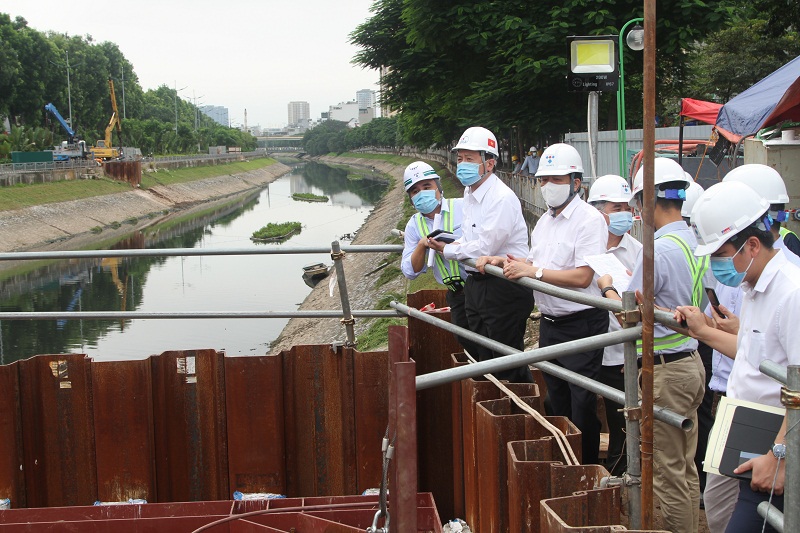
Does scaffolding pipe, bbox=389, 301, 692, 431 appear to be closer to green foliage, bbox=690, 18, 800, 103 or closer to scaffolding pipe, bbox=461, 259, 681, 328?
scaffolding pipe, bbox=461, 259, 681, 328

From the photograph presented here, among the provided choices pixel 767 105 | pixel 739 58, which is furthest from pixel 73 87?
pixel 767 105

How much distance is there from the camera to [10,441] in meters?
6.31

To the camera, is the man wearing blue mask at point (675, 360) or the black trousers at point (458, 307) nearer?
the man wearing blue mask at point (675, 360)

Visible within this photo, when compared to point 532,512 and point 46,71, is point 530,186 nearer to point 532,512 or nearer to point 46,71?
point 532,512

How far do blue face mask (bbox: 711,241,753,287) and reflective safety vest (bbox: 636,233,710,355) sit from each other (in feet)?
3.44

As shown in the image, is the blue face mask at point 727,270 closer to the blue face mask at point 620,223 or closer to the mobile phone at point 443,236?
the blue face mask at point 620,223

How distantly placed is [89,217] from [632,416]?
180 ft

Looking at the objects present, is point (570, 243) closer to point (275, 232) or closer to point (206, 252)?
point (206, 252)

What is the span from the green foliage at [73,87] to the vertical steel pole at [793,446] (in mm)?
65626

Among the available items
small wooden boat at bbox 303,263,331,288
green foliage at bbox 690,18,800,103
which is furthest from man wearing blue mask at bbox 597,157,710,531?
green foliage at bbox 690,18,800,103

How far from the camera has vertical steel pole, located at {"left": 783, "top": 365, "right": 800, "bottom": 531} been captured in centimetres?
268

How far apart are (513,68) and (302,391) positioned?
1762cm

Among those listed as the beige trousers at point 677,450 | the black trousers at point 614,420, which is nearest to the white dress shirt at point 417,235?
the black trousers at point 614,420

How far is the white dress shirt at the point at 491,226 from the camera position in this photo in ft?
19.1
